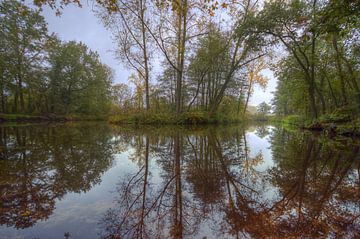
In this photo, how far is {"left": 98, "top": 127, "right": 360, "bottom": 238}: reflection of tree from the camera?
135 centimetres

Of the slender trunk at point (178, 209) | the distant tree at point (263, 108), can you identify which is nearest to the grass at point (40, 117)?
the slender trunk at point (178, 209)

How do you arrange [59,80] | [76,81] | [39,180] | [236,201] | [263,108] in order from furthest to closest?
1. [263,108]
2. [76,81]
3. [59,80]
4. [39,180]
5. [236,201]

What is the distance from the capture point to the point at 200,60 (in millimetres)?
13141

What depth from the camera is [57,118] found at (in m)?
23.1

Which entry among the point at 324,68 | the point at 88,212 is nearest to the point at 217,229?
the point at 88,212

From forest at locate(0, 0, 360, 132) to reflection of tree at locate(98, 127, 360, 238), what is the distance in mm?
3325

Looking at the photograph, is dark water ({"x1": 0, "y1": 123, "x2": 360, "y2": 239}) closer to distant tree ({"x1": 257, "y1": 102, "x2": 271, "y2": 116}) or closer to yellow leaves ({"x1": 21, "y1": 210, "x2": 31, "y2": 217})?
yellow leaves ({"x1": 21, "y1": 210, "x2": 31, "y2": 217})

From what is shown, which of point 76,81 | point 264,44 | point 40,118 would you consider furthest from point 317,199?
point 76,81

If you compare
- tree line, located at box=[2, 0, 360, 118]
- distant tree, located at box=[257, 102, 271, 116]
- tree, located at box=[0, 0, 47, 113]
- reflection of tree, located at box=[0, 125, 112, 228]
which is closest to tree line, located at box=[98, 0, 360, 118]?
tree line, located at box=[2, 0, 360, 118]

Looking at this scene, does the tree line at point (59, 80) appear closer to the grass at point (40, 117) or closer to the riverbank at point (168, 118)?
the grass at point (40, 117)

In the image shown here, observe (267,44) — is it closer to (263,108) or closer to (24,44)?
(24,44)

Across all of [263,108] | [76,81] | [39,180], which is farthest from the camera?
[263,108]

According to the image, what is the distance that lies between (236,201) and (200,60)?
41.4 feet

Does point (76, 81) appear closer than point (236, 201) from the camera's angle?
No
